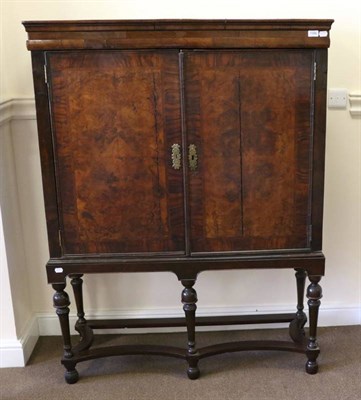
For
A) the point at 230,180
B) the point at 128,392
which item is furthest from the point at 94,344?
the point at 230,180

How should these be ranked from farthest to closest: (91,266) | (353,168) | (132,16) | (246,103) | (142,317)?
(142,317)
(353,168)
(132,16)
(91,266)
(246,103)

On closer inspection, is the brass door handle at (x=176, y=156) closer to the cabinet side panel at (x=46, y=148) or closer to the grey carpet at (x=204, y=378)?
Result: the cabinet side panel at (x=46, y=148)

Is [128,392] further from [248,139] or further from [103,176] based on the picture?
[248,139]

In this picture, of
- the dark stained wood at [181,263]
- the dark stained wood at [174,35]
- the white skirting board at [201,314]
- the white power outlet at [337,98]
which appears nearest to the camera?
the dark stained wood at [174,35]

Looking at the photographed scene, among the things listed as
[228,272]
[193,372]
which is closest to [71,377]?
[193,372]

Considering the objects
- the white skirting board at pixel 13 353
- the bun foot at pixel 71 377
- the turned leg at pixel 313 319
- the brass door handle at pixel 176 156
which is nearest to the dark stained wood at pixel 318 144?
the turned leg at pixel 313 319

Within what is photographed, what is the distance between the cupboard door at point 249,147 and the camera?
71.8 inches

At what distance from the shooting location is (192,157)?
1.89 meters

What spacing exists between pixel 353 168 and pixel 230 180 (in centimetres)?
75

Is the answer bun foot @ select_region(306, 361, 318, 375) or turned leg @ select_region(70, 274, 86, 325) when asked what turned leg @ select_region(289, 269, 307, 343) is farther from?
turned leg @ select_region(70, 274, 86, 325)

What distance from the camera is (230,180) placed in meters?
1.92

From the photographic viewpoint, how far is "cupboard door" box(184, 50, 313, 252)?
5.98ft

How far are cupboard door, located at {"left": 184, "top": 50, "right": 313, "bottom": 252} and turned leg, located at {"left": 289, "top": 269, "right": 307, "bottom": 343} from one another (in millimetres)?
383

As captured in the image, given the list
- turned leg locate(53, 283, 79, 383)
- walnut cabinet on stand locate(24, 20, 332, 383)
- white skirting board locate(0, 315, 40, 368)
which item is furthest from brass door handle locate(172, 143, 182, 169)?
white skirting board locate(0, 315, 40, 368)
